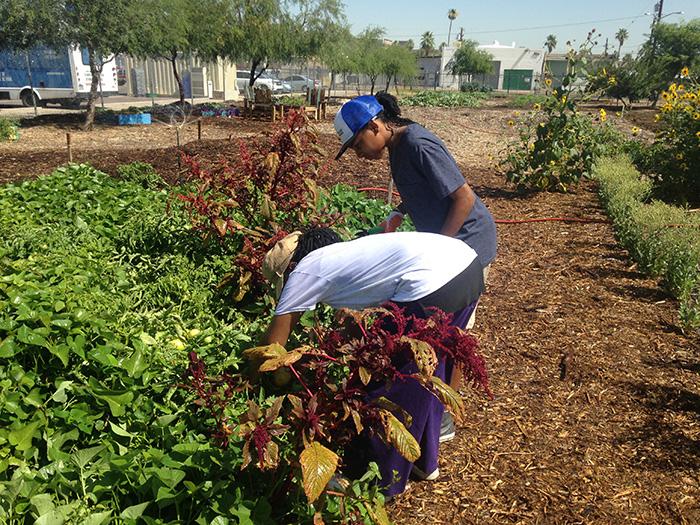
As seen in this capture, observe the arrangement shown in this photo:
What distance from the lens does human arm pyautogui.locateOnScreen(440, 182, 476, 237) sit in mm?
2840

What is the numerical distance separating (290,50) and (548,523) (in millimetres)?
21926

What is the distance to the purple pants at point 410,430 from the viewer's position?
234 cm

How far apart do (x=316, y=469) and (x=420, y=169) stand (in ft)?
5.53

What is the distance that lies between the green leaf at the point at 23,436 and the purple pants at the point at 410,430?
4.02 ft

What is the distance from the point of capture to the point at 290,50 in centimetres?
2216

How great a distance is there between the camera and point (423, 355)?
1.66 meters

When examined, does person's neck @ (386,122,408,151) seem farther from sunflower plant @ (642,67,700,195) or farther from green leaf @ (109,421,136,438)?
sunflower plant @ (642,67,700,195)

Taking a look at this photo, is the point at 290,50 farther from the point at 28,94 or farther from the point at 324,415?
the point at 324,415

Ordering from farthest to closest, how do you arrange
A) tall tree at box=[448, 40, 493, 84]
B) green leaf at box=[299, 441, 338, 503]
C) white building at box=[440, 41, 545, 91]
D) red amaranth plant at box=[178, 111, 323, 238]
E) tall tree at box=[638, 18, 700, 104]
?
white building at box=[440, 41, 545, 91], tall tree at box=[448, 40, 493, 84], tall tree at box=[638, 18, 700, 104], red amaranth plant at box=[178, 111, 323, 238], green leaf at box=[299, 441, 338, 503]

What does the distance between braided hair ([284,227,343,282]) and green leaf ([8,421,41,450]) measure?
3.65 ft

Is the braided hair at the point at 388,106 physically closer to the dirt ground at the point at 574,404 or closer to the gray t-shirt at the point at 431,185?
the gray t-shirt at the point at 431,185

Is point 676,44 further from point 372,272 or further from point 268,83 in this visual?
point 372,272

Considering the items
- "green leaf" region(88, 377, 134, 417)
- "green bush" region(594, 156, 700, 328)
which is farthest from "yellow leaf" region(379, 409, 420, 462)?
"green bush" region(594, 156, 700, 328)

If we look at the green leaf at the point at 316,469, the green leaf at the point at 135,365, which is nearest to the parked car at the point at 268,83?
the green leaf at the point at 135,365
